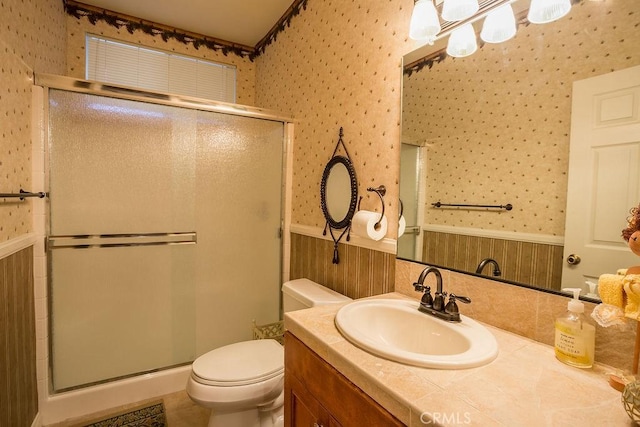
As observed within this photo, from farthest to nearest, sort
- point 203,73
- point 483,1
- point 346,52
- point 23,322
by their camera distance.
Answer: point 203,73 < point 346,52 < point 23,322 < point 483,1

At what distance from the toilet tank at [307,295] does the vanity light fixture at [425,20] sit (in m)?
1.22

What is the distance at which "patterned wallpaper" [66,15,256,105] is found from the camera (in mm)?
2256

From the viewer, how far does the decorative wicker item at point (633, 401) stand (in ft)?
1.71

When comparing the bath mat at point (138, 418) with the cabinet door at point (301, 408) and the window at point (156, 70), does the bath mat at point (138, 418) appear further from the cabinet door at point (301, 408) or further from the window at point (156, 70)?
the window at point (156, 70)

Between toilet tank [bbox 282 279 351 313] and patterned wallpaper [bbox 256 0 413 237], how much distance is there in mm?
388

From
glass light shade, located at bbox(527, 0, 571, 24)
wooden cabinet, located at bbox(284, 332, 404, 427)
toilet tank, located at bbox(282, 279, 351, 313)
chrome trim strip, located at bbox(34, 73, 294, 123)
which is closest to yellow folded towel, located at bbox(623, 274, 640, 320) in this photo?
wooden cabinet, located at bbox(284, 332, 404, 427)

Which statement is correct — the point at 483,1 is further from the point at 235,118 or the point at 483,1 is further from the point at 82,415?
the point at 82,415

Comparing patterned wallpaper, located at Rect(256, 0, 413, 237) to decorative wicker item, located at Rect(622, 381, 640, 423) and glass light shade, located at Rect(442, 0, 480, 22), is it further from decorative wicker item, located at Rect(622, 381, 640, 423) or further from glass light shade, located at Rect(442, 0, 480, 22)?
decorative wicker item, located at Rect(622, 381, 640, 423)

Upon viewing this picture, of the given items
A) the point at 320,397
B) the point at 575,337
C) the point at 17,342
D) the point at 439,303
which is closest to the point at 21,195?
the point at 17,342

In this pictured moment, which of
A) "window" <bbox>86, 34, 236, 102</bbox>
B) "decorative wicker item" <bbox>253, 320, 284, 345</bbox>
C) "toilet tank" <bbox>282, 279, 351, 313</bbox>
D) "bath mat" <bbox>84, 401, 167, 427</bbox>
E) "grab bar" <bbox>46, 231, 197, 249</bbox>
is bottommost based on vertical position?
"bath mat" <bbox>84, 401, 167, 427</bbox>

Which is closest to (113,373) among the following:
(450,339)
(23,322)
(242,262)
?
(23,322)

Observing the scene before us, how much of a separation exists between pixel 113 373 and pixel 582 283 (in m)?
2.31

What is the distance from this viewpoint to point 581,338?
0.73 m

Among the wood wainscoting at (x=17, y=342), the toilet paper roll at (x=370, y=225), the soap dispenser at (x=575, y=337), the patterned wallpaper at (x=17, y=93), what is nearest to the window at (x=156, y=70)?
the patterned wallpaper at (x=17, y=93)
